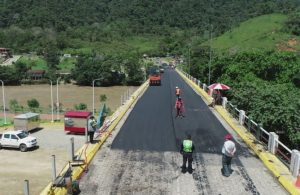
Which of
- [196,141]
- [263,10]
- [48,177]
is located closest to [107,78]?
[48,177]

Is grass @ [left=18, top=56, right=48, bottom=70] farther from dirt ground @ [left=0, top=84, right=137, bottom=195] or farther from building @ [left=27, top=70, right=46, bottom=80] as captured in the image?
dirt ground @ [left=0, top=84, right=137, bottom=195]

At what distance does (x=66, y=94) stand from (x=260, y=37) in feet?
221

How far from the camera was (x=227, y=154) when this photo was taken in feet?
A: 47.8

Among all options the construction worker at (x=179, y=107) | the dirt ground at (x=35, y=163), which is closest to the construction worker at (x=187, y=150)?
the construction worker at (x=179, y=107)

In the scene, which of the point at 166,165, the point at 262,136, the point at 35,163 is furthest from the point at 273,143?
the point at 35,163

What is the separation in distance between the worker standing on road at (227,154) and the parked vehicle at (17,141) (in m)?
25.2

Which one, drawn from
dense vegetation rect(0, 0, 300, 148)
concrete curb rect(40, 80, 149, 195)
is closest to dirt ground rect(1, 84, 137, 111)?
dense vegetation rect(0, 0, 300, 148)

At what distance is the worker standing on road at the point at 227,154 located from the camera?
14531 millimetres

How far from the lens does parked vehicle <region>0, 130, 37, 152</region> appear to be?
36.0m

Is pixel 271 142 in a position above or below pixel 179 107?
below

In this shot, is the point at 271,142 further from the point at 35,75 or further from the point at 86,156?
the point at 35,75

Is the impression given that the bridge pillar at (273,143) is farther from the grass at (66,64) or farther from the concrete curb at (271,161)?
the grass at (66,64)

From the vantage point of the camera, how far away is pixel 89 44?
193875mm

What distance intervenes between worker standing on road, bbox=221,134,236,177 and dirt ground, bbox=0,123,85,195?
14.0 m
